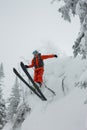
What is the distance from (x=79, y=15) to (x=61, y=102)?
7750 mm

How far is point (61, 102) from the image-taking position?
15.4 m

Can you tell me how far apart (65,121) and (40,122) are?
238 centimetres

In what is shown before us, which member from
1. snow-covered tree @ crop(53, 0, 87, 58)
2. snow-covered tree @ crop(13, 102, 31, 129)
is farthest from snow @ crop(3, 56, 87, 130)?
snow-covered tree @ crop(53, 0, 87, 58)

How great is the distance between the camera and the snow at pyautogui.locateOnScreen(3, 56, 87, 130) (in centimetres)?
1278

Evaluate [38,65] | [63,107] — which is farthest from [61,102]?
[38,65]

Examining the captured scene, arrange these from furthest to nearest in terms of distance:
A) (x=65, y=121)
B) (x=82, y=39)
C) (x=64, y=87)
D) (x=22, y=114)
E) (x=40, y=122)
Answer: (x=22, y=114) → (x=64, y=87) → (x=40, y=122) → (x=65, y=121) → (x=82, y=39)

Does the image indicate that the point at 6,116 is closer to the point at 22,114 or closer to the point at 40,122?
the point at 22,114

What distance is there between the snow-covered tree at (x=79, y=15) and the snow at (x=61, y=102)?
1904 millimetres

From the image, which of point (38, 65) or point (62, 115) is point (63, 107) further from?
point (38, 65)

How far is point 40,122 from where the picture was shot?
15.0 m

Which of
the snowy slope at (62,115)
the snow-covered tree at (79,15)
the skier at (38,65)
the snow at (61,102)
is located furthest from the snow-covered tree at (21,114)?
the snow-covered tree at (79,15)

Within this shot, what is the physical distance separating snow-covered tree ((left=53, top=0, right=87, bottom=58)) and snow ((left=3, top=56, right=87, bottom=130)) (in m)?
1.90

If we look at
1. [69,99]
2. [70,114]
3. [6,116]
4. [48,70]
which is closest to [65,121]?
[70,114]

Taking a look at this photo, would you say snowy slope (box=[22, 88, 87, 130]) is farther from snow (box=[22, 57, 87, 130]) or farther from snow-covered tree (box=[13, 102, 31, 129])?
snow-covered tree (box=[13, 102, 31, 129])
